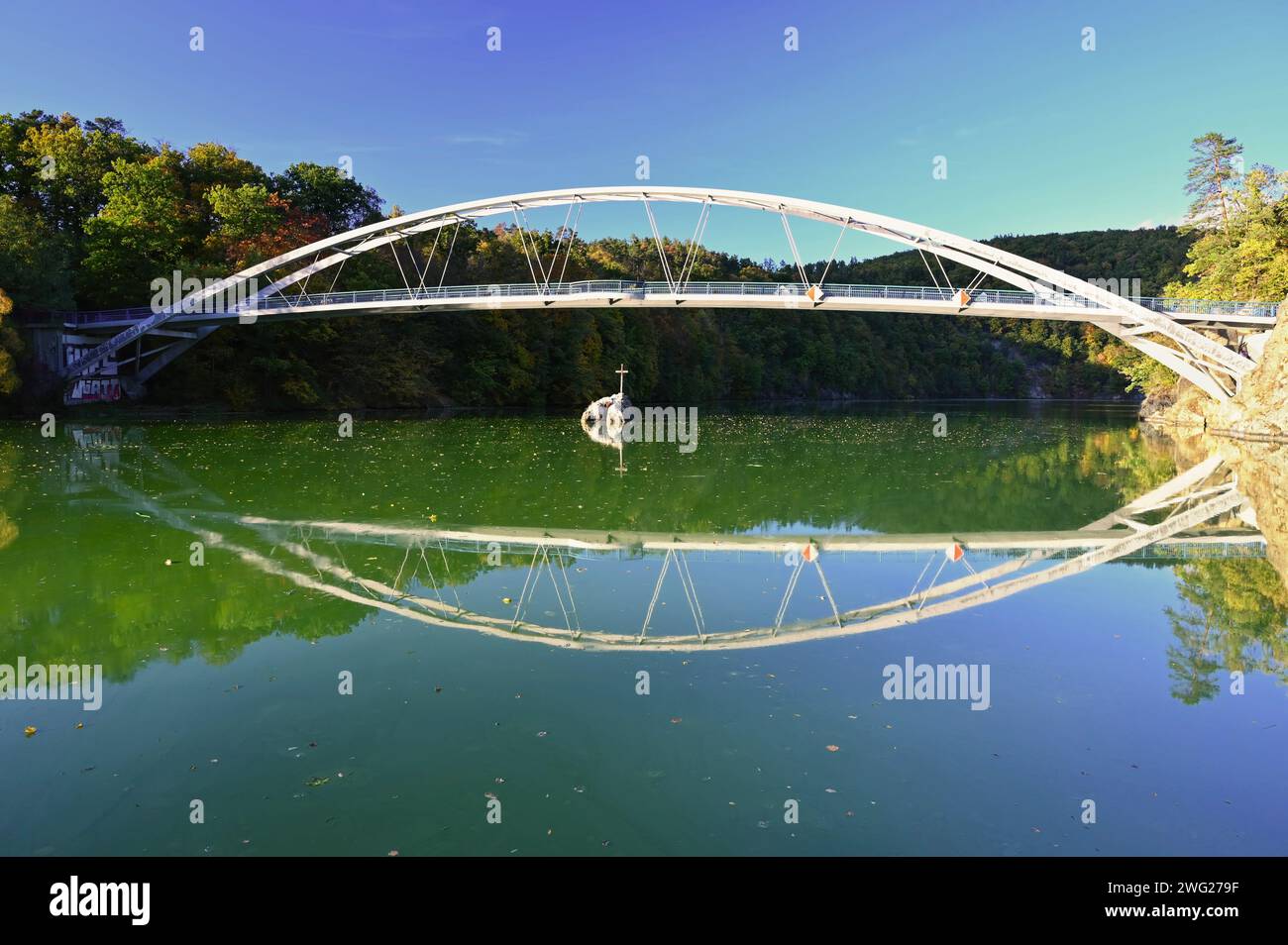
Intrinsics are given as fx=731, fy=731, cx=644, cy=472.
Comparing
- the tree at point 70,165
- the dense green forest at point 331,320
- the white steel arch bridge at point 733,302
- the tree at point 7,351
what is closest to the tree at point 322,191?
the dense green forest at point 331,320

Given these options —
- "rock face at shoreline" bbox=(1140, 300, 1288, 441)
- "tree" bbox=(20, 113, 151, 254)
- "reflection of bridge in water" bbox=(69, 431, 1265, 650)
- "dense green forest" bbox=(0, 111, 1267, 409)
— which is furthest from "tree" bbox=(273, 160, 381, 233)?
"rock face at shoreline" bbox=(1140, 300, 1288, 441)

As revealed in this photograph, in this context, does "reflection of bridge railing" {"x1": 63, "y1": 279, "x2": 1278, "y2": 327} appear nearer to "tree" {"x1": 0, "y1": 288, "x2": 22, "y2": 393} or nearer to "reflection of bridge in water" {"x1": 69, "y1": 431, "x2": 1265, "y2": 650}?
"tree" {"x1": 0, "y1": 288, "x2": 22, "y2": 393}

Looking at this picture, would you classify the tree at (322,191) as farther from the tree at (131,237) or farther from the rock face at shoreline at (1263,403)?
the rock face at shoreline at (1263,403)

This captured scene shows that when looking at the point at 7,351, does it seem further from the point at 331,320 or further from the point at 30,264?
the point at 331,320

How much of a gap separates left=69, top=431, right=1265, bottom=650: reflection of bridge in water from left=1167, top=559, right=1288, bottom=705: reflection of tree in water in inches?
45.6

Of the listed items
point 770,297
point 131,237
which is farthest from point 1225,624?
point 131,237

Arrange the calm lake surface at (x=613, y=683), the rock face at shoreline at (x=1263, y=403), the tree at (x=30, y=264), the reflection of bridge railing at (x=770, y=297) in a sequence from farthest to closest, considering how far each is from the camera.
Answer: the reflection of bridge railing at (x=770, y=297) < the tree at (x=30, y=264) < the rock face at shoreline at (x=1263, y=403) < the calm lake surface at (x=613, y=683)

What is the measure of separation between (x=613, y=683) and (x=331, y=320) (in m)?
44.6

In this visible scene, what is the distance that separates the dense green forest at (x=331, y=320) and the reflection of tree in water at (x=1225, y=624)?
123 ft

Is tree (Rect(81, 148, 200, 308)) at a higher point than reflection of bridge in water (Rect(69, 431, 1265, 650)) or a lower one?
higher

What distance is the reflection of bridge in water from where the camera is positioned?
7.97 meters

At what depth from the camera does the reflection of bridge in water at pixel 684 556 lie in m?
7.97
